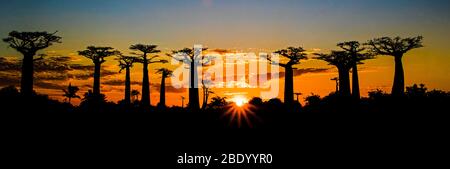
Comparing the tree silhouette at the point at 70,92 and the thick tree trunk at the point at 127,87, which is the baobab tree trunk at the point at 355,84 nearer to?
the thick tree trunk at the point at 127,87

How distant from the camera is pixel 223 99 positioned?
54469 millimetres

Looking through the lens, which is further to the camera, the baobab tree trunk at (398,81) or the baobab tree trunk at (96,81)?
the baobab tree trunk at (96,81)

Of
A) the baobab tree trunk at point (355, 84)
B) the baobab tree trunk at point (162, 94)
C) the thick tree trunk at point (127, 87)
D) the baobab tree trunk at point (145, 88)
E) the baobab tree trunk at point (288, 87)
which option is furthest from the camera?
the baobab tree trunk at point (162, 94)

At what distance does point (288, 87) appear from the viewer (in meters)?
30.3

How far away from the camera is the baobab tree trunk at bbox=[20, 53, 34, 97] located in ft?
85.0

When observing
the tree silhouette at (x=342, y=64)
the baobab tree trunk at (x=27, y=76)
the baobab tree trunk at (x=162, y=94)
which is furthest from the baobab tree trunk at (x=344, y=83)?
the baobab tree trunk at (x=27, y=76)

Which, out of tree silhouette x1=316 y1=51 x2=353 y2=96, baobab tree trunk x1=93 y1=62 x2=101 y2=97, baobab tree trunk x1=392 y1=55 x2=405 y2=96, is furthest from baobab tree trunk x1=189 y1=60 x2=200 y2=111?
baobab tree trunk x1=392 y1=55 x2=405 y2=96

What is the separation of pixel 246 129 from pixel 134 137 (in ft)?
13.1

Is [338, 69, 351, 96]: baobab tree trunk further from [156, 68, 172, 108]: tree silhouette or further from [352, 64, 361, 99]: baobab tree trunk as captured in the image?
[156, 68, 172, 108]: tree silhouette

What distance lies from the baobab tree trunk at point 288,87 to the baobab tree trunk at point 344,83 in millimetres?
3352

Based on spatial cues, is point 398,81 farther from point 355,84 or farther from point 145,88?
point 145,88

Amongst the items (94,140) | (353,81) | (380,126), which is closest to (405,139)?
(380,126)

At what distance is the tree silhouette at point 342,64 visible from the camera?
30322 mm

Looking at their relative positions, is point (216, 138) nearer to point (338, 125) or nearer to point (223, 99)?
point (338, 125)
